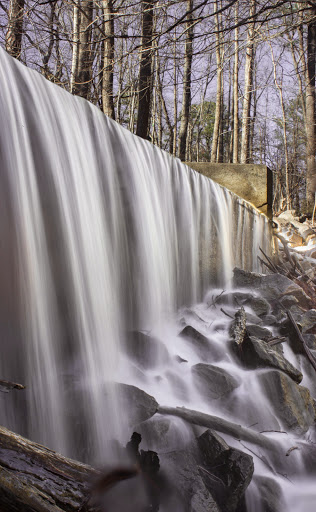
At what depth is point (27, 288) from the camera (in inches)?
89.8

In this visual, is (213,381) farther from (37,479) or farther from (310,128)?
(310,128)

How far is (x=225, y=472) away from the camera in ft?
6.57

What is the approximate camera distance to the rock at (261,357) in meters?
2.96

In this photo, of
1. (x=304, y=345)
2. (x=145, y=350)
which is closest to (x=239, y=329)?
(x=304, y=345)

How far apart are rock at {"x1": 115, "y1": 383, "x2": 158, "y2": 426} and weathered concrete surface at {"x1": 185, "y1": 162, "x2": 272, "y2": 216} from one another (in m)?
5.18

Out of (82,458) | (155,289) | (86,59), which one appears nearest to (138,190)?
(155,289)

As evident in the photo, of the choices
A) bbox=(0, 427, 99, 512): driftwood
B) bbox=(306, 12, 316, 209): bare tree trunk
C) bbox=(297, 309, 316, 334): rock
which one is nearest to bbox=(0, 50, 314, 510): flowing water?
bbox=(297, 309, 316, 334): rock

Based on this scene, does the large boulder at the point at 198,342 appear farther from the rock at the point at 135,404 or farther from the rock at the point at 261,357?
the rock at the point at 135,404

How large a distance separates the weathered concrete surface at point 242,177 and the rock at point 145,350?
14.4 ft

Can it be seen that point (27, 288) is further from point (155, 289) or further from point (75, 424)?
point (155, 289)

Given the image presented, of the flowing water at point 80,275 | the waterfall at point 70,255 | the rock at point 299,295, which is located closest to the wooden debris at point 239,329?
the flowing water at point 80,275

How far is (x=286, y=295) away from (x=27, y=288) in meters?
3.13

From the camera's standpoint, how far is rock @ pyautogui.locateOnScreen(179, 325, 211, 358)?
134 inches

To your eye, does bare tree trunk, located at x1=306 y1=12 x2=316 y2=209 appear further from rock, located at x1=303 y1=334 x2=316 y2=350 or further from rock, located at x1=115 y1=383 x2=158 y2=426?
rock, located at x1=115 y1=383 x2=158 y2=426
